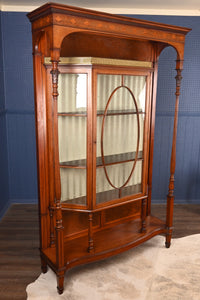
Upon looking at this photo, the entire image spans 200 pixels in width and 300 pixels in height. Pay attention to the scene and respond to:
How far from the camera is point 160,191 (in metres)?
4.20

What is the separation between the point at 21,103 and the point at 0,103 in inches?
11.4

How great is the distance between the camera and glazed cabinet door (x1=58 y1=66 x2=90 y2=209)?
239 cm

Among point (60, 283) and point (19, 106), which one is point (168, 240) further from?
point (19, 106)

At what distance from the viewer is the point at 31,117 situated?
3.87 m

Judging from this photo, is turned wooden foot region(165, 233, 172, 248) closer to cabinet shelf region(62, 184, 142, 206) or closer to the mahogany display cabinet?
the mahogany display cabinet

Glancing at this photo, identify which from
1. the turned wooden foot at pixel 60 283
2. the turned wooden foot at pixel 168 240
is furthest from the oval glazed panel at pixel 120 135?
the turned wooden foot at pixel 60 283

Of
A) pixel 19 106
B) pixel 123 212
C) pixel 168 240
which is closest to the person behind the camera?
pixel 168 240

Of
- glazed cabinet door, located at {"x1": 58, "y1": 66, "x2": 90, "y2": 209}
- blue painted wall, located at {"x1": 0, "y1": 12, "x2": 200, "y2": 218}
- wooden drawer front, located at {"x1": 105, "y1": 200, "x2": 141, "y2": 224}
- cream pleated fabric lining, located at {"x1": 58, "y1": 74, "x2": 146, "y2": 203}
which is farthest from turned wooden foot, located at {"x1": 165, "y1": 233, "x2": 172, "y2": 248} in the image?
blue painted wall, located at {"x1": 0, "y1": 12, "x2": 200, "y2": 218}

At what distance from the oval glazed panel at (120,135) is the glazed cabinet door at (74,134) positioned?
0.20 meters

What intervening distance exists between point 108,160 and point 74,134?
1.33ft

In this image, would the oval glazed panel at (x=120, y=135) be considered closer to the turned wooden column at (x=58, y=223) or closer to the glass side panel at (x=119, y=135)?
the glass side panel at (x=119, y=135)

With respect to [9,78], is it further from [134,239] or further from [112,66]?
[134,239]

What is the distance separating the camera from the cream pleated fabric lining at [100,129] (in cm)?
244

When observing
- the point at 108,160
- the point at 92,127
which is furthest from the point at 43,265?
the point at 92,127
